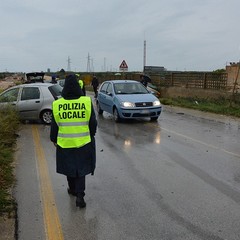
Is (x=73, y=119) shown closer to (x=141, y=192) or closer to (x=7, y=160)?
(x=141, y=192)

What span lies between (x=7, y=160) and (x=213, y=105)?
14.4 meters

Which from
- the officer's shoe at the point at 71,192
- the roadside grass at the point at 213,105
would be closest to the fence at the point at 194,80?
the roadside grass at the point at 213,105

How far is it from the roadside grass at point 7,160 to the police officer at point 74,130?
90 centimetres

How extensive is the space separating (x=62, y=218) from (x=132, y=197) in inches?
46.4

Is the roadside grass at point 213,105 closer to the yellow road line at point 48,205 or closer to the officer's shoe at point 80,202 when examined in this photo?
the yellow road line at point 48,205

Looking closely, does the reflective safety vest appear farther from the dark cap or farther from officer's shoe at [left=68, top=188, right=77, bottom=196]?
officer's shoe at [left=68, top=188, right=77, bottom=196]

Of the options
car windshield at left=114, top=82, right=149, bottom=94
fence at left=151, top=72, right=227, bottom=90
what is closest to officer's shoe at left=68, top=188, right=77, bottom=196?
car windshield at left=114, top=82, right=149, bottom=94

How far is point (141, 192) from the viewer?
591 centimetres

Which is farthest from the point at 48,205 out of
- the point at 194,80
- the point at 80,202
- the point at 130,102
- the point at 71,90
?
the point at 194,80

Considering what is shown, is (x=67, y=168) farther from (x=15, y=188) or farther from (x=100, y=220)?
(x=15, y=188)

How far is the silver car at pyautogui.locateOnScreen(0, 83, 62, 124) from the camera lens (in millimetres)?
14080

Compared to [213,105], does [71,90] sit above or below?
above

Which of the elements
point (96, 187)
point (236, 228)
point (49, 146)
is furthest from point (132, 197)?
point (49, 146)

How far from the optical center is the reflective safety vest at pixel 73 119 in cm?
519
